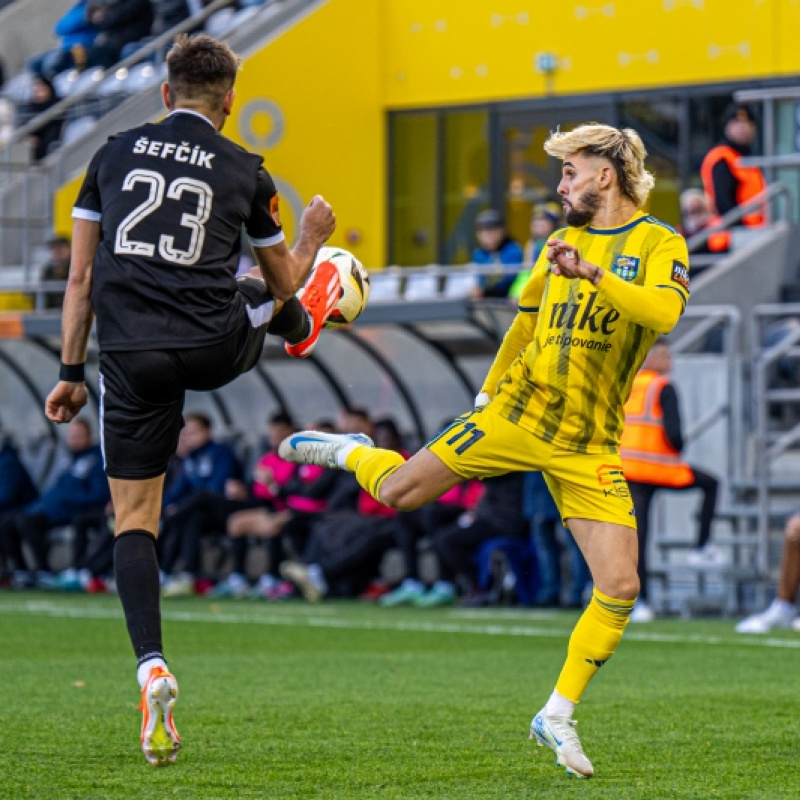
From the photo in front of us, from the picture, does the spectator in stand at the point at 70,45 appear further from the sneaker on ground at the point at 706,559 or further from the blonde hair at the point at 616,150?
the blonde hair at the point at 616,150

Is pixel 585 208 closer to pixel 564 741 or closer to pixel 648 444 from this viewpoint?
pixel 564 741

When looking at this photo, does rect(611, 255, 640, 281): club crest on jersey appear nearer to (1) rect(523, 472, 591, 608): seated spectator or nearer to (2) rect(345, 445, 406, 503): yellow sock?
(2) rect(345, 445, 406, 503): yellow sock

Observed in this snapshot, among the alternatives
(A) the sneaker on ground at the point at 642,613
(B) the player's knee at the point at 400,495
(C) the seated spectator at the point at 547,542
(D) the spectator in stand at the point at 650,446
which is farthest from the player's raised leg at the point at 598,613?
(C) the seated spectator at the point at 547,542

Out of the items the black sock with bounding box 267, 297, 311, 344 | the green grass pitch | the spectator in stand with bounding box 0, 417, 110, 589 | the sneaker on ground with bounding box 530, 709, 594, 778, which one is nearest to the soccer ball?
the black sock with bounding box 267, 297, 311, 344

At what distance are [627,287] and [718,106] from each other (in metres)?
15.2

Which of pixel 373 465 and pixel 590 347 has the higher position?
pixel 590 347

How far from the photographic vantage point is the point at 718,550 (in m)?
14.2

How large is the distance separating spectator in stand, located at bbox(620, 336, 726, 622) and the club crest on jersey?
22.7ft

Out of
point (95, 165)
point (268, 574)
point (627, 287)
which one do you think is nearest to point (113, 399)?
point (95, 165)

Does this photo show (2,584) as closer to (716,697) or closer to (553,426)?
(716,697)

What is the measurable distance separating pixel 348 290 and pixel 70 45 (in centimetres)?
1849

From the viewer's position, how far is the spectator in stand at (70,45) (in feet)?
79.1

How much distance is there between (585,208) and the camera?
625cm

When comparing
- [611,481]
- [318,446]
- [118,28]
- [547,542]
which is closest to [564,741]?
[611,481]
